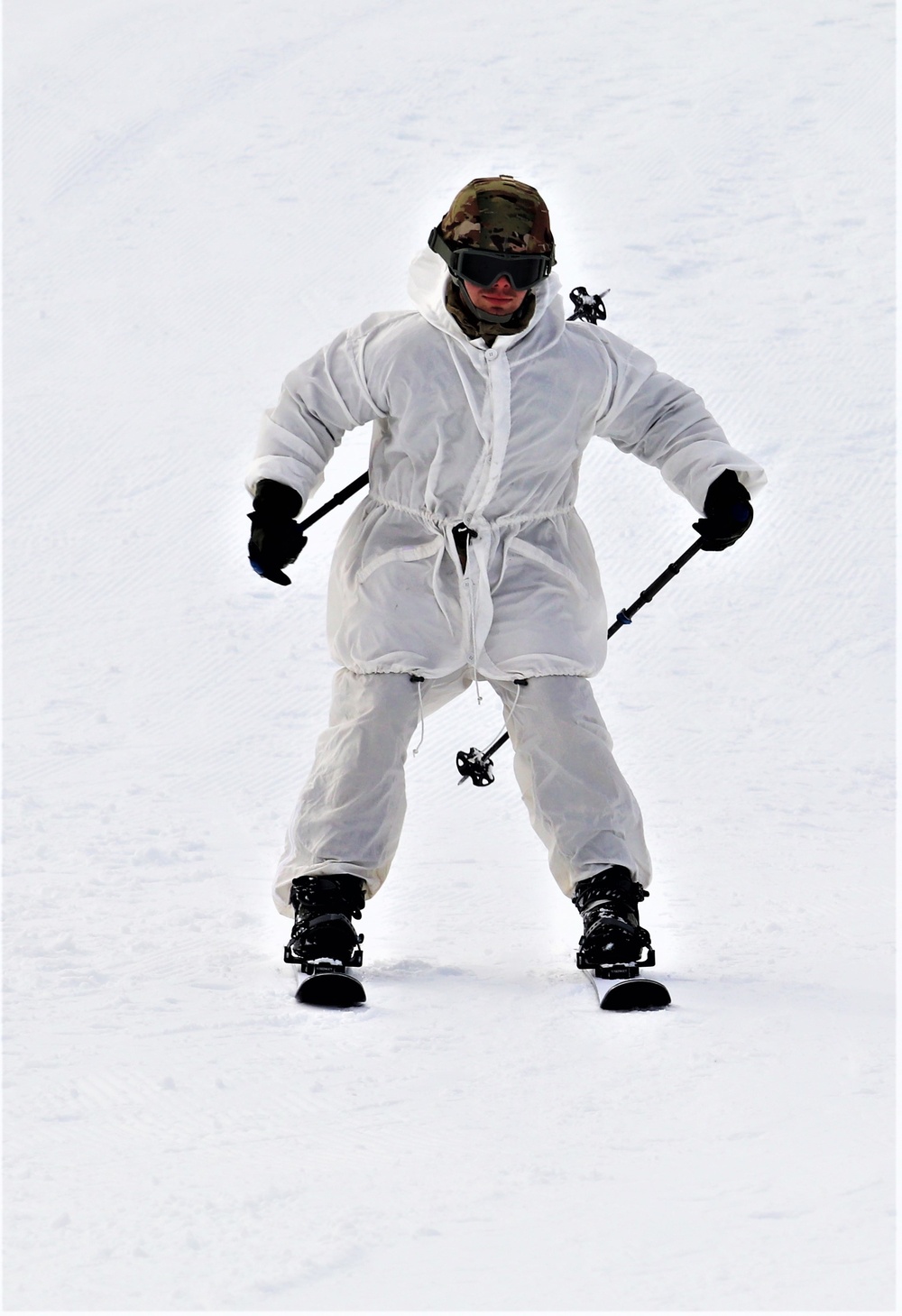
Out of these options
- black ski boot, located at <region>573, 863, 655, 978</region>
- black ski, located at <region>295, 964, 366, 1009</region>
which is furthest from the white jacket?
black ski, located at <region>295, 964, 366, 1009</region>

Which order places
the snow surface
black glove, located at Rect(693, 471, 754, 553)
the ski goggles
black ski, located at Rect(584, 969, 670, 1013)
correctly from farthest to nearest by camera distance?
black glove, located at Rect(693, 471, 754, 553)
the ski goggles
black ski, located at Rect(584, 969, 670, 1013)
the snow surface

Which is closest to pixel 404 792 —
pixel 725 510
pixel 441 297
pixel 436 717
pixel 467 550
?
pixel 467 550

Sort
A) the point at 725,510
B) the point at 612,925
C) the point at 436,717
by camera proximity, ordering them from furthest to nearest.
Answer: the point at 436,717, the point at 725,510, the point at 612,925

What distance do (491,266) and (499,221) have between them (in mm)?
83

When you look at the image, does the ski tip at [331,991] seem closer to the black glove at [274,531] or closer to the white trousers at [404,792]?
the white trousers at [404,792]

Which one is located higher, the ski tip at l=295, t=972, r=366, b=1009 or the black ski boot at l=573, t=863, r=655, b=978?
the black ski boot at l=573, t=863, r=655, b=978

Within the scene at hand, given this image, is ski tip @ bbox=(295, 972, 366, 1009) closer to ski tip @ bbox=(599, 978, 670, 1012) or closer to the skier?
the skier

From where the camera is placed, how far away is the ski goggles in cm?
305

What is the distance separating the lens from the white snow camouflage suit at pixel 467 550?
3.13m

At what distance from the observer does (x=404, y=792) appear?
10.4 ft

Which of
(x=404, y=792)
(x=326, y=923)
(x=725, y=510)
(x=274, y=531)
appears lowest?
(x=326, y=923)

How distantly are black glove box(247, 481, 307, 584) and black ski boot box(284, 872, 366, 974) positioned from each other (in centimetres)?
55

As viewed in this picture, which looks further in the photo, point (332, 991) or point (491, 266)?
point (491, 266)

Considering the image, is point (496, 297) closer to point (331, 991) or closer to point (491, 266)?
point (491, 266)
